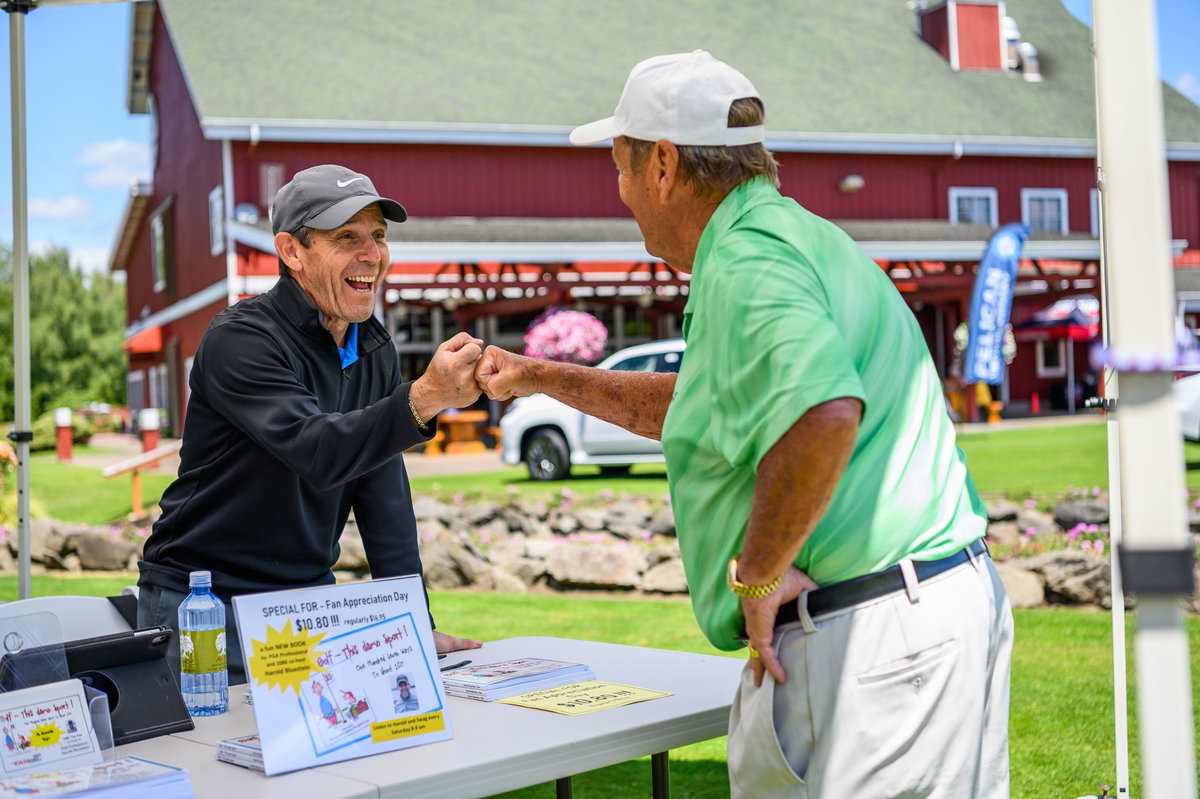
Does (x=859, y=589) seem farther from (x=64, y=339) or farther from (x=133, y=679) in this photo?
(x=64, y=339)

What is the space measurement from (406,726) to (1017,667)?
465cm

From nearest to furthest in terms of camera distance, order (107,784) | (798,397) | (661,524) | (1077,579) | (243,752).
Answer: (798,397) < (107,784) < (243,752) < (1077,579) < (661,524)

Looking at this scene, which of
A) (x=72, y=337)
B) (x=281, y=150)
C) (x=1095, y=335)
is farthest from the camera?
(x=72, y=337)

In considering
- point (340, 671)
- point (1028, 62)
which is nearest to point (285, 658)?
point (340, 671)

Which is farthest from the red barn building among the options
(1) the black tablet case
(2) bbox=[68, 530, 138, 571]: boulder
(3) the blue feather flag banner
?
(1) the black tablet case

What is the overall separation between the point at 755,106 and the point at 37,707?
1.65 m

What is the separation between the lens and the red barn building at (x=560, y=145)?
20812 millimetres

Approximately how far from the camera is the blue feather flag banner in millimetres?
18688

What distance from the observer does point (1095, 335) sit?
25.3 m

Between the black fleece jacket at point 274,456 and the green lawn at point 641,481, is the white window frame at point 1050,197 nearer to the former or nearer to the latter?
the green lawn at point 641,481

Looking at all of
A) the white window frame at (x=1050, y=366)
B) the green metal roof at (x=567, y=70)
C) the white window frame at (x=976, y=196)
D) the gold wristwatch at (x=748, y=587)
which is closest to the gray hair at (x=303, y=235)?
the gold wristwatch at (x=748, y=587)

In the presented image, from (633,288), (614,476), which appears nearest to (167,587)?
(614,476)

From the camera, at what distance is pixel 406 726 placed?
2.12 m

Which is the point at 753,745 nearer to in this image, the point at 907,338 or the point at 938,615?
the point at 938,615
